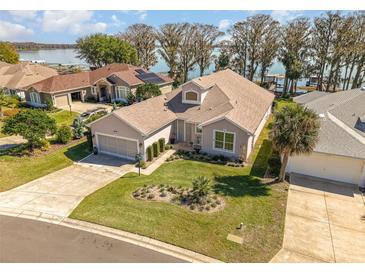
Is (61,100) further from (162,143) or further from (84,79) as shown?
(162,143)

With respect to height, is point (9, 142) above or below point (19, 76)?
below

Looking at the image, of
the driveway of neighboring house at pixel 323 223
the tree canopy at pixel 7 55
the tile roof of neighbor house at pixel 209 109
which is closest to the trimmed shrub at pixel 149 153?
the tile roof of neighbor house at pixel 209 109

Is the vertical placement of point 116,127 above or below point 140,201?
above

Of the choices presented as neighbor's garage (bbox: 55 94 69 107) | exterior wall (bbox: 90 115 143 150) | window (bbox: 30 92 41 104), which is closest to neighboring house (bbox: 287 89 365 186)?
exterior wall (bbox: 90 115 143 150)

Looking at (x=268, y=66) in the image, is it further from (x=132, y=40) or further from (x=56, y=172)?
(x=56, y=172)

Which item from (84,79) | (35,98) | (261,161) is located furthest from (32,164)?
(84,79)

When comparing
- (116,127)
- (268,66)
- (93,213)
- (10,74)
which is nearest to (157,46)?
(268,66)
